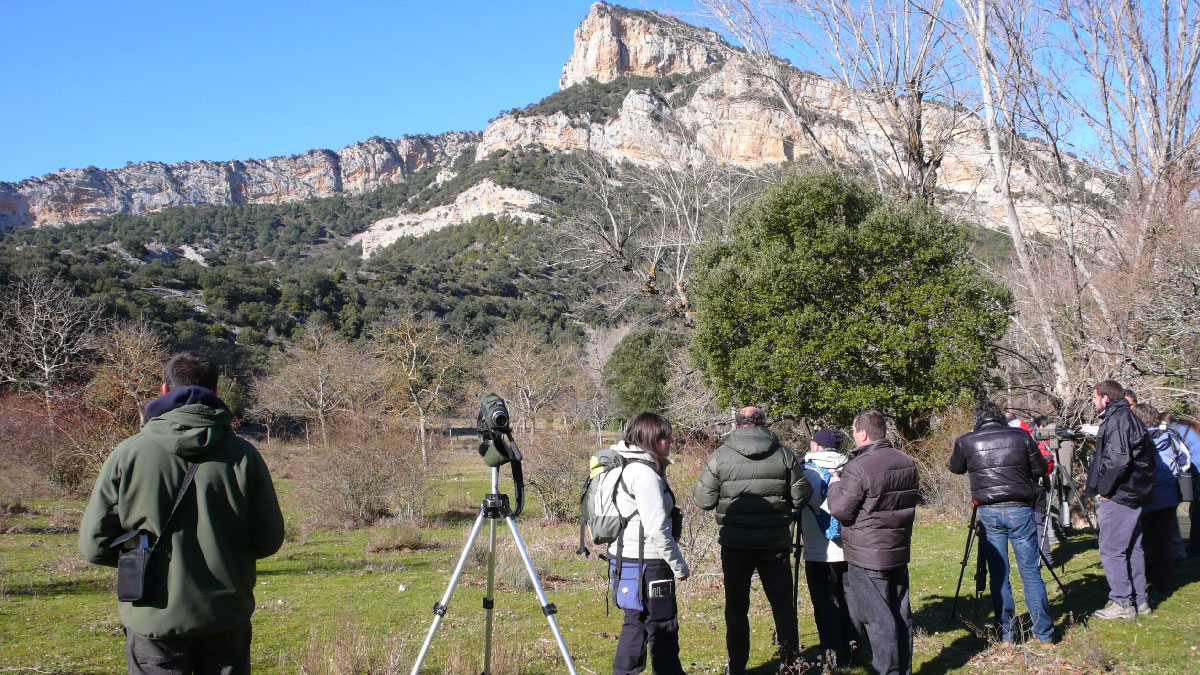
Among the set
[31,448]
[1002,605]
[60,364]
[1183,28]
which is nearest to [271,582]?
[1002,605]

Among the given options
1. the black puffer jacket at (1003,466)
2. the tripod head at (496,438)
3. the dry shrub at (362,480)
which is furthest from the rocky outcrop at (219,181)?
the black puffer jacket at (1003,466)

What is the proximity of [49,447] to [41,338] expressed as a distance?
1375 centimetres

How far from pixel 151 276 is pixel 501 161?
49499 mm

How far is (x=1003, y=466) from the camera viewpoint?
4840 millimetres

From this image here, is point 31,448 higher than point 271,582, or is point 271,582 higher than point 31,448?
point 31,448

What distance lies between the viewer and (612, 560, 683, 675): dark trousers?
3.88 meters

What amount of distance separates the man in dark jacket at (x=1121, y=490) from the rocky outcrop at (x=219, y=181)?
12296 centimetres

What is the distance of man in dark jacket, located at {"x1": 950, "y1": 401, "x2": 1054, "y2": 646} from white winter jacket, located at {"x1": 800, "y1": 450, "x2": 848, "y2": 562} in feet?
3.35

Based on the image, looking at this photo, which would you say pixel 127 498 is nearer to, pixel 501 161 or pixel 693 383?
pixel 693 383

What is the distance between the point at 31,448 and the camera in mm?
16500

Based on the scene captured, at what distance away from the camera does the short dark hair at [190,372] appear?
286 centimetres

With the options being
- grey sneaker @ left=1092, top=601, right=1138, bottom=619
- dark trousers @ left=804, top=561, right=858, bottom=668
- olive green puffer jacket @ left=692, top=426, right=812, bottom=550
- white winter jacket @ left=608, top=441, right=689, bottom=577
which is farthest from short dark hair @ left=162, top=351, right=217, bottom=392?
grey sneaker @ left=1092, top=601, right=1138, bottom=619

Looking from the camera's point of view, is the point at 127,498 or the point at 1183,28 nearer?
the point at 127,498

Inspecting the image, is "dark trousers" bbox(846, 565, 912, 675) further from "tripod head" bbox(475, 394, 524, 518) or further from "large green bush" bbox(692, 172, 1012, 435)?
"large green bush" bbox(692, 172, 1012, 435)
